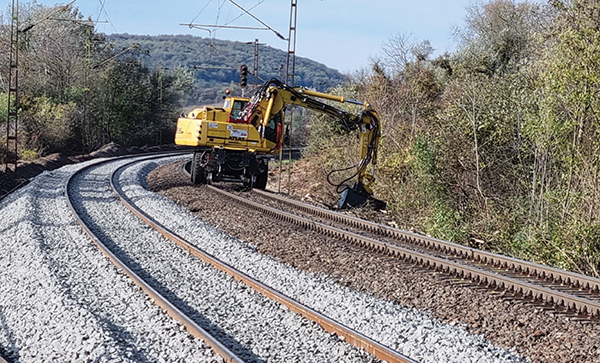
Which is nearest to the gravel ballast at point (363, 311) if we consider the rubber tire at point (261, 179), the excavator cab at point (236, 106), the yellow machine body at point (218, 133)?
the yellow machine body at point (218, 133)

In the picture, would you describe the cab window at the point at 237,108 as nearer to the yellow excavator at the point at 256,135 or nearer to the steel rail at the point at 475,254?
the yellow excavator at the point at 256,135

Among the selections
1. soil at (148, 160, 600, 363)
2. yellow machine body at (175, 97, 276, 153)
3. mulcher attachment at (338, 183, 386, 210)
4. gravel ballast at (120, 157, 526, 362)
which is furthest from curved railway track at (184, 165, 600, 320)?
yellow machine body at (175, 97, 276, 153)

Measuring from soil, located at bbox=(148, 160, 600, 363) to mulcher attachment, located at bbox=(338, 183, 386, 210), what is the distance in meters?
1.30

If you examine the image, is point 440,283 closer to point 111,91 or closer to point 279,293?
point 279,293

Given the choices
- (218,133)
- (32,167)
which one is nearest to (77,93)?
(32,167)

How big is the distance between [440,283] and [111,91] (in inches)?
1654

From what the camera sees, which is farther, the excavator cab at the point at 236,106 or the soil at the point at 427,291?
the excavator cab at the point at 236,106

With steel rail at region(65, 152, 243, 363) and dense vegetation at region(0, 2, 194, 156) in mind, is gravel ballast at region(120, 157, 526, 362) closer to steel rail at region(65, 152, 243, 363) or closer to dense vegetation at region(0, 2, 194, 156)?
steel rail at region(65, 152, 243, 363)

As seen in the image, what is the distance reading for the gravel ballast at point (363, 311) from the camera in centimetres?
672

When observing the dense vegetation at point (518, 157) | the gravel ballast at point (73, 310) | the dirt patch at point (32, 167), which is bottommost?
the dirt patch at point (32, 167)

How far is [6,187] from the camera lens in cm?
1998

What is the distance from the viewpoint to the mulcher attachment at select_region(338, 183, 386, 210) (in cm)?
1744

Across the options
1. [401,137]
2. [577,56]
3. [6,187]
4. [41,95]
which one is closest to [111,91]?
[41,95]

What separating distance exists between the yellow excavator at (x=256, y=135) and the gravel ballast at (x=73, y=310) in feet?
22.5
